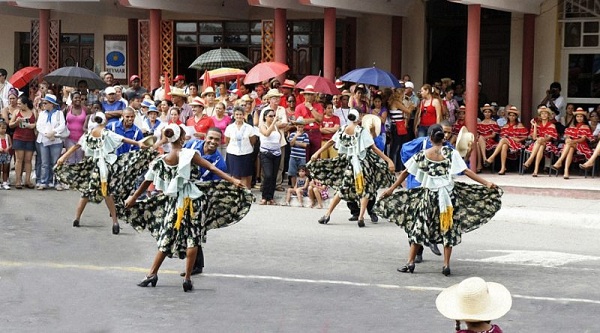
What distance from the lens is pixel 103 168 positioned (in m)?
15.6

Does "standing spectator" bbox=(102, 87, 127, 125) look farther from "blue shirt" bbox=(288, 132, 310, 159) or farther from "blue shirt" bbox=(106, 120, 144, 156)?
"blue shirt" bbox=(288, 132, 310, 159)

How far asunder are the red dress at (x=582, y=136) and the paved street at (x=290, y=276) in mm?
2844

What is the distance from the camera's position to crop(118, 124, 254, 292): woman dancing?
11.6m

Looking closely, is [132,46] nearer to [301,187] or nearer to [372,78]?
[372,78]

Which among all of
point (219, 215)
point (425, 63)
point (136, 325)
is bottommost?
point (136, 325)

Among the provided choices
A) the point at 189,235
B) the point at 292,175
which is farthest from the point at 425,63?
the point at 189,235

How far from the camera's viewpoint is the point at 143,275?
12266 mm

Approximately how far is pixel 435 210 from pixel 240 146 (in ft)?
21.2

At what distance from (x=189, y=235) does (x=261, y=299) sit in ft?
3.56

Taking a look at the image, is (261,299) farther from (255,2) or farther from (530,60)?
(530,60)

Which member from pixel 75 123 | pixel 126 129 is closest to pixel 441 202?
pixel 126 129

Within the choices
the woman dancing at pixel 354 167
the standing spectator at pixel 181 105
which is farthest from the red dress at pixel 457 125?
the woman dancing at pixel 354 167

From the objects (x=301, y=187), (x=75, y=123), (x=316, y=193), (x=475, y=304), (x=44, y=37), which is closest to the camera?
(x=475, y=304)

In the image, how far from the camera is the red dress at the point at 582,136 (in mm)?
20391
